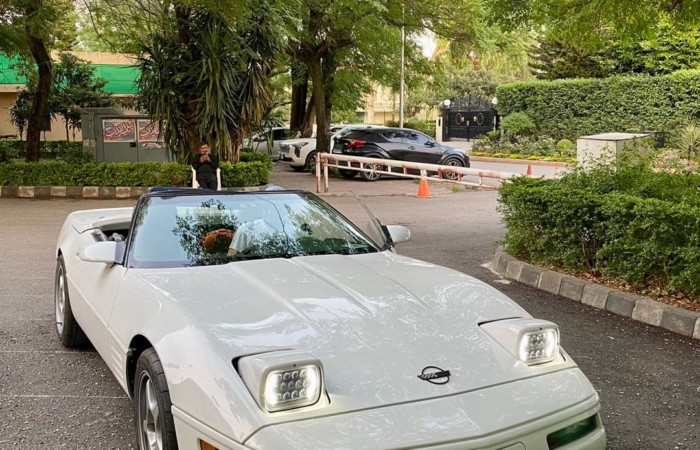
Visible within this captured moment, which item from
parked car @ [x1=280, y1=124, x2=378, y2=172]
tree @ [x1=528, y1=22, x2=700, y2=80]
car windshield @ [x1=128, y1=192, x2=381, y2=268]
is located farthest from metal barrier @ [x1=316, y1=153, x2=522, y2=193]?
tree @ [x1=528, y1=22, x2=700, y2=80]

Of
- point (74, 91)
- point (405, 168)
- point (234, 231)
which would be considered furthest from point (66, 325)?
point (74, 91)

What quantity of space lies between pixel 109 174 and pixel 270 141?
34.6 ft

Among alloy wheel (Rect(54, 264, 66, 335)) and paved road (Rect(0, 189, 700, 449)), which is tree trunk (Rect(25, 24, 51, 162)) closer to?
paved road (Rect(0, 189, 700, 449))

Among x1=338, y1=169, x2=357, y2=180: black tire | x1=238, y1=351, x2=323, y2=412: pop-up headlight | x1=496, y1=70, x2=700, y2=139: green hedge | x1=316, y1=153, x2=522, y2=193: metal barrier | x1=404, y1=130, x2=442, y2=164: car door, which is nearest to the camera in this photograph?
x1=238, y1=351, x2=323, y2=412: pop-up headlight

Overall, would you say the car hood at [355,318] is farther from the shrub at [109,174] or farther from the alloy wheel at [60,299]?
the shrub at [109,174]

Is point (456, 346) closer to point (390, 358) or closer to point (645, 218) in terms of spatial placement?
point (390, 358)

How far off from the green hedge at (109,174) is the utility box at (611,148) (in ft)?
29.0

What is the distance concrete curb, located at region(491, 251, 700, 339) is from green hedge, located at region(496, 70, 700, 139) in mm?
24830

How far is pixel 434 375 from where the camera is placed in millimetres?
2619

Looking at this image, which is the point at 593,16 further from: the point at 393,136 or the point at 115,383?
the point at 393,136

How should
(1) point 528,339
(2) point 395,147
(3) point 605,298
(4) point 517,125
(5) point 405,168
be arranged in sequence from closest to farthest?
(1) point 528,339, (3) point 605,298, (5) point 405,168, (2) point 395,147, (4) point 517,125

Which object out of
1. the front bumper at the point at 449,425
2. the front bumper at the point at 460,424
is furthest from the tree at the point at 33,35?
the front bumper at the point at 460,424

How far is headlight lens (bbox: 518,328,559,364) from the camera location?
9.56 feet

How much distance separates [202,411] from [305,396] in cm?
44
